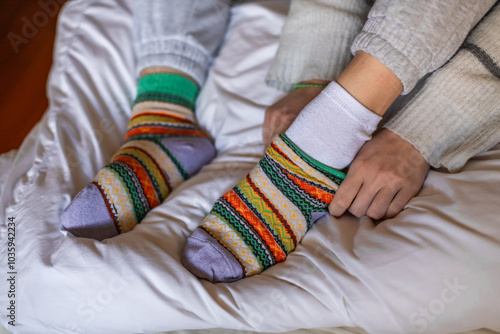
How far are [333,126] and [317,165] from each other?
0.19ft

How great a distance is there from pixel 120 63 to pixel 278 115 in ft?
1.36

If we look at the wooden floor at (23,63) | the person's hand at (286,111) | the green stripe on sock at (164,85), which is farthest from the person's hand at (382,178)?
the wooden floor at (23,63)

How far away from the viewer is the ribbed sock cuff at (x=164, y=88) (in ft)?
2.82

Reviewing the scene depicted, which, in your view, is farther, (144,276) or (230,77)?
(230,77)

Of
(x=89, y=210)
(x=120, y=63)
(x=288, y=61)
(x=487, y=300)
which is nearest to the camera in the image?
(x=487, y=300)

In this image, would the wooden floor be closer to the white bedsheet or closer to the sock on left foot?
the white bedsheet

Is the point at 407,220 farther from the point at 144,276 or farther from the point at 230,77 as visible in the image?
the point at 230,77

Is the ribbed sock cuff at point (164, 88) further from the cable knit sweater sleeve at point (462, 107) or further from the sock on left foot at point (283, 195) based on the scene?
the cable knit sweater sleeve at point (462, 107)

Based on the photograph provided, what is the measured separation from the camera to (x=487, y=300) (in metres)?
0.55

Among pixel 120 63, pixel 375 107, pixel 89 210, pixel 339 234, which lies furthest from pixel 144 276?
pixel 120 63

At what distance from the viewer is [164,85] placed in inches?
34.3

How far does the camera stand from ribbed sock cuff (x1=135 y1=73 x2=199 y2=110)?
33.9 inches

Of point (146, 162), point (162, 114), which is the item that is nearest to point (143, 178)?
point (146, 162)

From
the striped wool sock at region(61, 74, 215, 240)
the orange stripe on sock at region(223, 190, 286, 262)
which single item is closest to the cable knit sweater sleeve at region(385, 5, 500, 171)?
the orange stripe on sock at region(223, 190, 286, 262)
